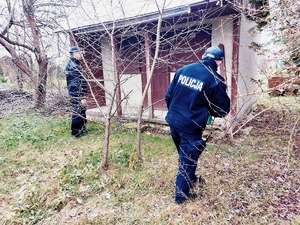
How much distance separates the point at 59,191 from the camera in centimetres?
343

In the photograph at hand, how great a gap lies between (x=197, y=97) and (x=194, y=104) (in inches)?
3.7

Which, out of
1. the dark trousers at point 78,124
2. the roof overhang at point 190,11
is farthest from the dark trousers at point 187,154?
the dark trousers at point 78,124

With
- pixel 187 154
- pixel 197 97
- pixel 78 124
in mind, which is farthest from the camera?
pixel 78 124

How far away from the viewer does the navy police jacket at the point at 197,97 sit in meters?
2.55

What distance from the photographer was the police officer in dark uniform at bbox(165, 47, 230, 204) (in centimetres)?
256

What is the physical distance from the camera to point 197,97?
2586 mm

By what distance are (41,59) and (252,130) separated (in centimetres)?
716

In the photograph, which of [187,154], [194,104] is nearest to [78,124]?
[187,154]

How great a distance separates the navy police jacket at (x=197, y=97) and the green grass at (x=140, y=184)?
456 mm

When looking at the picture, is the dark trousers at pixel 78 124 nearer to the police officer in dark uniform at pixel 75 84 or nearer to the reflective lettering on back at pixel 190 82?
the police officer in dark uniform at pixel 75 84

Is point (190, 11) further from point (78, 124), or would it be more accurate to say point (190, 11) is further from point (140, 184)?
point (78, 124)

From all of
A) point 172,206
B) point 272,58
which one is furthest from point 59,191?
point 272,58

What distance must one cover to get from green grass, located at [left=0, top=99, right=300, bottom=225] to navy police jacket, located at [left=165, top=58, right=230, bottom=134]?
46 cm

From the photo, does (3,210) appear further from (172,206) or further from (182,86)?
(182,86)
